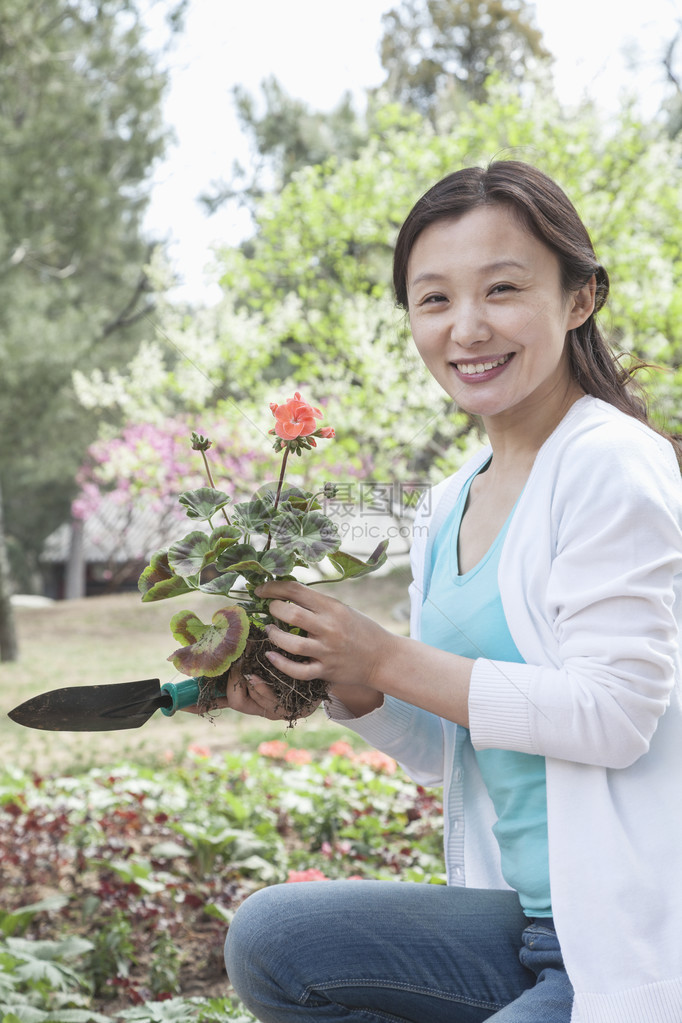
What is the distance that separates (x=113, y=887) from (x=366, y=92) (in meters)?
9.32

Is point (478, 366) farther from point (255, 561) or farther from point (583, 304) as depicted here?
point (255, 561)

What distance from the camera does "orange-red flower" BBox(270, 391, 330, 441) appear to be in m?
1.22

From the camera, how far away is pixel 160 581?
130cm

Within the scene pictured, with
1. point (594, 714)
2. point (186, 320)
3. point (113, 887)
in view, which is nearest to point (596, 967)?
point (594, 714)

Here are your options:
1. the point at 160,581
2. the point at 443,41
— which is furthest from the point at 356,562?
the point at 443,41

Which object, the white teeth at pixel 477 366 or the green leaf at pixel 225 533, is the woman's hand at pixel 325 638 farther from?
the white teeth at pixel 477 366

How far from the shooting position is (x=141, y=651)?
9625mm

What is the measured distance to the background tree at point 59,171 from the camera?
338 inches

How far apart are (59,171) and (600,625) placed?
10237mm

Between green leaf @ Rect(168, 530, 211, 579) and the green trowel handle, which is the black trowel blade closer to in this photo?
the green trowel handle

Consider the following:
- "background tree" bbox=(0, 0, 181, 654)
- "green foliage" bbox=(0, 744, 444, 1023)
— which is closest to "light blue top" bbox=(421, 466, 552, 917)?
"green foliage" bbox=(0, 744, 444, 1023)

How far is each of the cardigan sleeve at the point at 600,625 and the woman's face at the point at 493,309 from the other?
172mm

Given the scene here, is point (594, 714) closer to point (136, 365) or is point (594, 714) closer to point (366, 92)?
point (136, 365)

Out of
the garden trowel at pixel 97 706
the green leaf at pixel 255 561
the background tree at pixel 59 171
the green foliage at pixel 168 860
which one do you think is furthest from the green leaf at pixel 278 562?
the background tree at pixel 59 171
